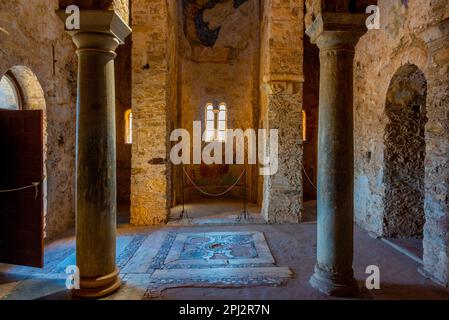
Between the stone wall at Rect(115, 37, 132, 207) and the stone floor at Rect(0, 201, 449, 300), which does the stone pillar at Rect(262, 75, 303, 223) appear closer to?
the stone floor at Rect(0, 201, 449, 300)

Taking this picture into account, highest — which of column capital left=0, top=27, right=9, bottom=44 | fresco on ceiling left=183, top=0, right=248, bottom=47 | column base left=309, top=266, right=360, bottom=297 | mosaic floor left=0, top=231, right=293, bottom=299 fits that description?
fresco on ceiling left=183, top=0, right=248, bottom=47

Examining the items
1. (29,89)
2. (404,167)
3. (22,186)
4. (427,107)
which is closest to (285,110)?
(404,167)

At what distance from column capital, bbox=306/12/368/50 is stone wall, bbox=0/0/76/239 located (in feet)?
15.7

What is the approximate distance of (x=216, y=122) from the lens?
37.8ft

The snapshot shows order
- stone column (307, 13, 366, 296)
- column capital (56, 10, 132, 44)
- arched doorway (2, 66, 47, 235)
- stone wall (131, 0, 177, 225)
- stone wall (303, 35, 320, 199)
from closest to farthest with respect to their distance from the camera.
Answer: column capital (56, 10, 132, 44), stone column (307, 13, 366, 296), arched doorway (2, 66, 47, 235), stone wall (131, 0, 177, 225), stone wall (303, 35, 320, 199)

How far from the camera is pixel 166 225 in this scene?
24.6ft

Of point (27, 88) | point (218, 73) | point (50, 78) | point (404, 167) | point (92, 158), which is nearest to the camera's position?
point (92, 158)

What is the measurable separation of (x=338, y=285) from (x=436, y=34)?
3.77 meters

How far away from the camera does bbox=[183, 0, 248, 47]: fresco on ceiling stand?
11.1 metres

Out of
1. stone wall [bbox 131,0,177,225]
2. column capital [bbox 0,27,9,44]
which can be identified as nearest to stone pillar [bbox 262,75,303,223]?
stone wall [bbox 131,0,177,225]

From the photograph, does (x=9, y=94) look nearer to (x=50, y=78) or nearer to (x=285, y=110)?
(x=50, y=78)

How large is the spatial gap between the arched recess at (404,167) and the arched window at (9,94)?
723 cm
